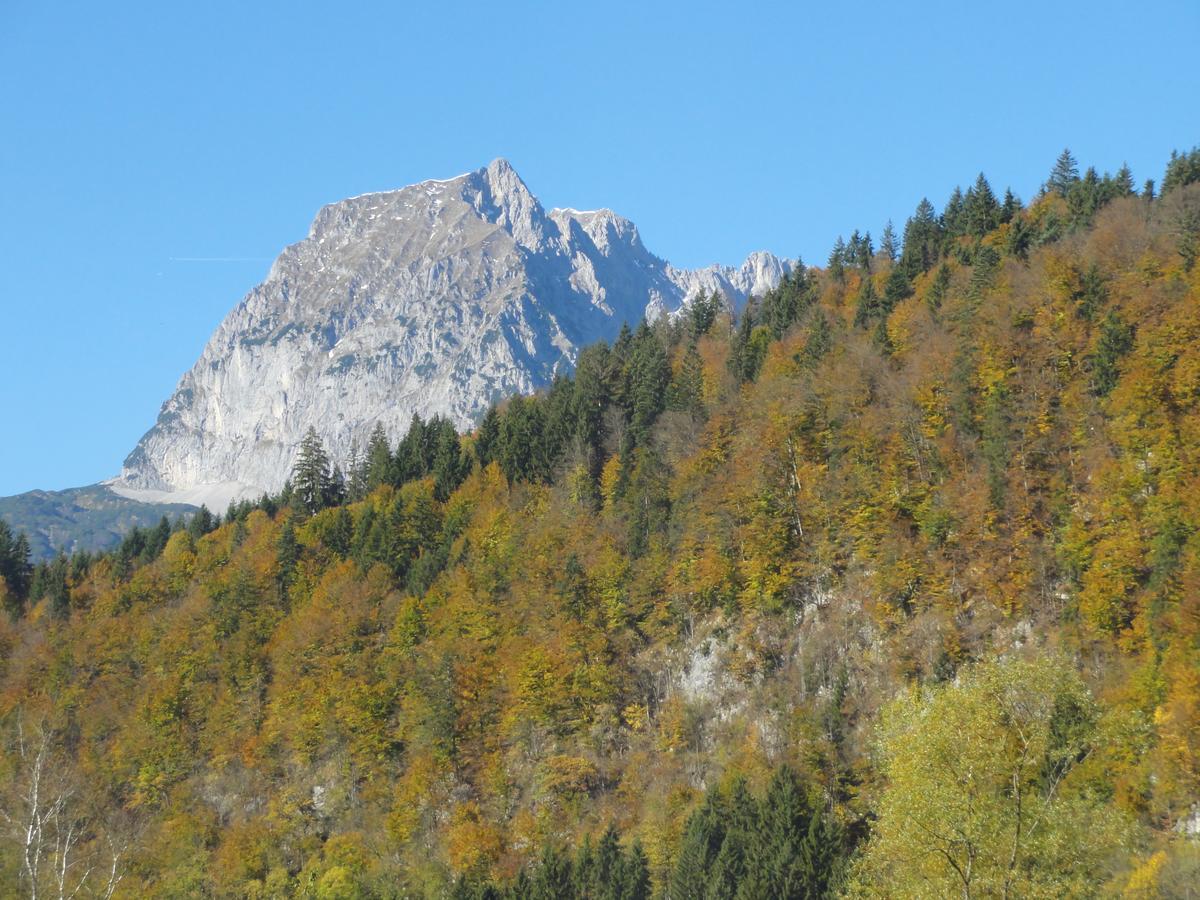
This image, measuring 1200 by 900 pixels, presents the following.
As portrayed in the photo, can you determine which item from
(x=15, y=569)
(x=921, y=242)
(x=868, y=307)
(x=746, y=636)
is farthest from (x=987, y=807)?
(x=15, y=569)

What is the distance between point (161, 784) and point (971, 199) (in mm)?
113016

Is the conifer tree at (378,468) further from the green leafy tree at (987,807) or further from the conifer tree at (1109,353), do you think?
the green leafy tree at (987,807)

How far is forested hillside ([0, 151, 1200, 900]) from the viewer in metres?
53.8

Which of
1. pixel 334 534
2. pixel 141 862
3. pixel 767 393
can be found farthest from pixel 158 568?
pixel 767 393

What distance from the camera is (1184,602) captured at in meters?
62.3

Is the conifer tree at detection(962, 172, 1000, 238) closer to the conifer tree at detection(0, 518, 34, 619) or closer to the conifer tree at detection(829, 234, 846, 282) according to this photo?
the conifer tree at detection(829, 234, 846, 282)

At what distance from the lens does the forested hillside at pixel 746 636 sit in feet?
Answer: 177

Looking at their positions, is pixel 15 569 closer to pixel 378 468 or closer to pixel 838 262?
pixel 378 468

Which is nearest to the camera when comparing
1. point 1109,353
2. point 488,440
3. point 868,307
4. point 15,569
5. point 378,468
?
point 1109,353

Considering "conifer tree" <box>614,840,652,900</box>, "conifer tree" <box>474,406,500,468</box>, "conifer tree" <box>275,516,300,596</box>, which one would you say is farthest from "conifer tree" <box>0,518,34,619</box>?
"conifer tree" <box>614,840,652,900</box>

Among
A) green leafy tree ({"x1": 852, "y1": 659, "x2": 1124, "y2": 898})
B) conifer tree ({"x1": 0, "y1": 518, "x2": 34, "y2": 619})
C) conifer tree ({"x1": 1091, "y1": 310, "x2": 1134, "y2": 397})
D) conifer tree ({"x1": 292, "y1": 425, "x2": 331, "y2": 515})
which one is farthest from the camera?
conifer tree ({"x1": 0, "y1": 518, "x2": 34, "y2": 619})

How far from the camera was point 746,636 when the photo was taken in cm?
8769

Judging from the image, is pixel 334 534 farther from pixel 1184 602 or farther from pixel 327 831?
pixel 1184 602

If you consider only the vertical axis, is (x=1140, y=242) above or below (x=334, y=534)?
above
